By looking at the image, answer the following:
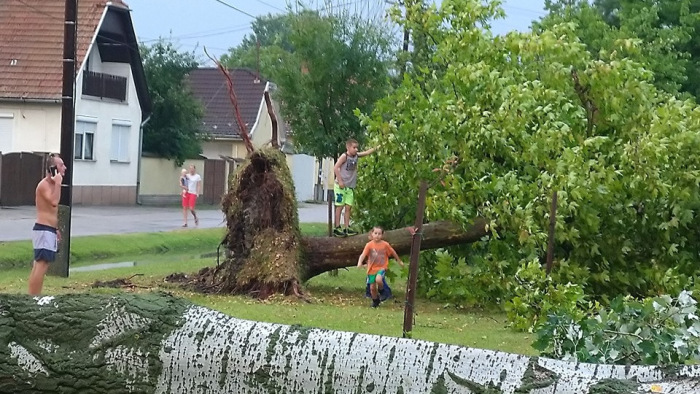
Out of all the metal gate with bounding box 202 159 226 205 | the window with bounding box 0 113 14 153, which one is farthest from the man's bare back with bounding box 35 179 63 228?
the metal gate with bounding box 202 159 226 205

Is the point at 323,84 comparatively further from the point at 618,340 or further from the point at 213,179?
the point at 213,179

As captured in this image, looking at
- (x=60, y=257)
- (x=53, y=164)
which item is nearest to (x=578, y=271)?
(x=53, y=164)

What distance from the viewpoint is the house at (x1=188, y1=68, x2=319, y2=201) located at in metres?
49.6

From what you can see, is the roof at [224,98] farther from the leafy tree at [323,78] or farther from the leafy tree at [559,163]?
the leafy tree at [559,163]

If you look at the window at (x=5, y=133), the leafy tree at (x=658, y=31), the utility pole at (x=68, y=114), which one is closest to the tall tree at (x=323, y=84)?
the utility pole at (x=68, y=114)

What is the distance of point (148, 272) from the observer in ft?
50.8

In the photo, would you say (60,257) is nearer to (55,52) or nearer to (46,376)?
(46,376)

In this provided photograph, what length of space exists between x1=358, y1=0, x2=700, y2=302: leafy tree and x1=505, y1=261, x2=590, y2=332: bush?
2.06 ft

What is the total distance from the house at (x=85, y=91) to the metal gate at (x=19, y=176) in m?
0.25

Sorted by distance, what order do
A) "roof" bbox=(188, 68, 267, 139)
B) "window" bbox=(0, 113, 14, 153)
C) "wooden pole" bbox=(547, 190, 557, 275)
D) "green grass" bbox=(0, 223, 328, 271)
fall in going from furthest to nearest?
"roof" bbox=(188, 68, 267, 139)
"window" bbox=(0, 113, 14, 153)
"green grass" bbox=(0, 223, 328, 271)
"wooden pole" bbox=(547, 190, 557, 275)

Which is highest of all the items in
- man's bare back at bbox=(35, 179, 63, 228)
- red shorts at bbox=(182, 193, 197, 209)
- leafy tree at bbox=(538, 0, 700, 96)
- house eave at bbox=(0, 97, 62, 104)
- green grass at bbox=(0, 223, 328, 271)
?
leafy tree at bbox=(538, 0, 700, 96)

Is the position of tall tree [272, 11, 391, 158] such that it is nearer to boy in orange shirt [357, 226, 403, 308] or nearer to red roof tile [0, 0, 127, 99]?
boy in orange shirt [357, 226, 403, 308]

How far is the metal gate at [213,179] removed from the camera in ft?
147

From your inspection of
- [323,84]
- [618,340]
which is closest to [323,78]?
[323,84]
